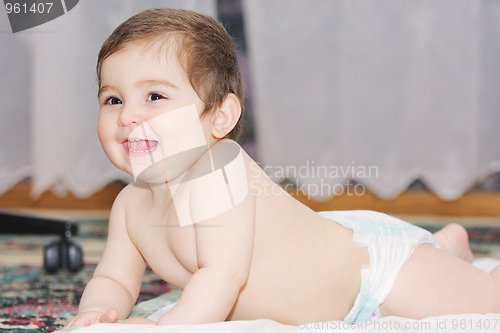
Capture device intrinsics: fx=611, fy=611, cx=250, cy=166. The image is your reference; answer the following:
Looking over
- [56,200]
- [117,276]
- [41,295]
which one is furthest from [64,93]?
[117,276]

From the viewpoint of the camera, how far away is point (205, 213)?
27.6 inches

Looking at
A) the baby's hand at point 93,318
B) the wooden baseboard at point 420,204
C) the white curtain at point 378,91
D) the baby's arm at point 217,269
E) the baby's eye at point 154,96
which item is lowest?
the wooden baseboard at point 420,204

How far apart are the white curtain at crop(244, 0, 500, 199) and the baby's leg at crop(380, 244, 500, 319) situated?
102 cm

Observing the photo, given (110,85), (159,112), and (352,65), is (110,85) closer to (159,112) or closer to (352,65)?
(159,112)

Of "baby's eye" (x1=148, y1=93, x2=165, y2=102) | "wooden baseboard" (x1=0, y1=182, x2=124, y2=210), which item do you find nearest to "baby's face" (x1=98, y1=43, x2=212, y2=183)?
"baby's eye" (x1=148, y1=93, x2=165, y2=102)

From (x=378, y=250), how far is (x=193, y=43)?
1.24ft

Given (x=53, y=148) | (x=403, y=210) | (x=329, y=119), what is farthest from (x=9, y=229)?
(x=403, y=210)

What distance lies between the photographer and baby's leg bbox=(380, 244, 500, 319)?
2.69ft

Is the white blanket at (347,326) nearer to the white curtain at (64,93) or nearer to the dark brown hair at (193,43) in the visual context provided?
the dark brown hair at (193,43)

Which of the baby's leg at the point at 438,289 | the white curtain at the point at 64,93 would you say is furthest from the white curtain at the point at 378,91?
the baby's leg at the point at 438,289

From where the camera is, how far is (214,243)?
2.26 feet

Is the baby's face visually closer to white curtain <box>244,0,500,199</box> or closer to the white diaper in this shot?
the white diaper

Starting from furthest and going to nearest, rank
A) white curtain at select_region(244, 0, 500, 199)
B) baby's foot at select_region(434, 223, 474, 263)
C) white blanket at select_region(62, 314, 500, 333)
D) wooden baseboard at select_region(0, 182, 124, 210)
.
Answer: wooden baseboard at select_region(0, 182, 124, 210) < white curtain at select_region(244, 0, 500, 199) < baby's foot at select_region(434, 223, 474, 263) < white blanket at select_region(62, 314, 500, 333)

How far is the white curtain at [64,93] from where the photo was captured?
1.93 meters
